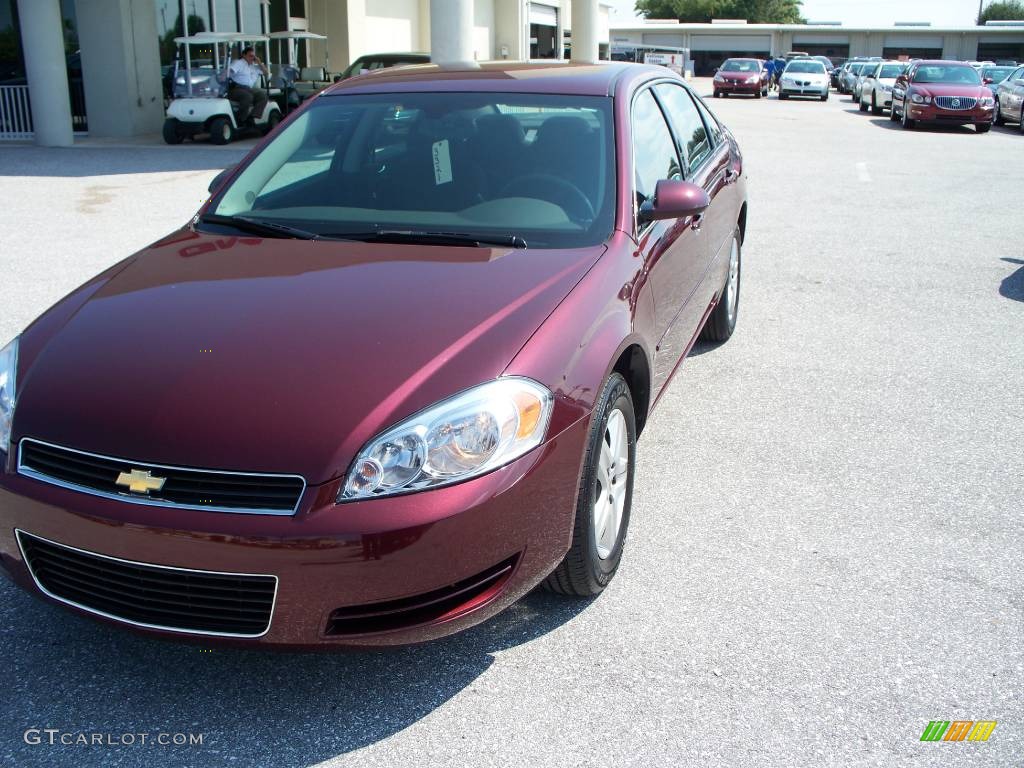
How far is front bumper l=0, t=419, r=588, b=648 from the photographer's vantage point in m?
2.45

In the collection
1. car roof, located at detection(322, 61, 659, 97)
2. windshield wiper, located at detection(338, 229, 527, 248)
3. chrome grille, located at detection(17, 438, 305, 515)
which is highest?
car roof, located at detection(322, 61, 659, 97)

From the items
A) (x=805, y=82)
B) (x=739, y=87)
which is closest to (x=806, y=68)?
(x=805, y=82)

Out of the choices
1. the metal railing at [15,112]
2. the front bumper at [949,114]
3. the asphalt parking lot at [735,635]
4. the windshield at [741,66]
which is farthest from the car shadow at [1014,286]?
the windshield at [741,66]

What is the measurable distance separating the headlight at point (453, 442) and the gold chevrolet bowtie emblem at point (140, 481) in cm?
46

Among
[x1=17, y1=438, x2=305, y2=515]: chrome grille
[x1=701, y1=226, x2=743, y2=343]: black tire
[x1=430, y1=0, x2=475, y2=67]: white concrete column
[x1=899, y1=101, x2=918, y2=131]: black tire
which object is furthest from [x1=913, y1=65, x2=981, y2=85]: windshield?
[x1=17, y1=438, x2=305, y2=515]: chrome grille

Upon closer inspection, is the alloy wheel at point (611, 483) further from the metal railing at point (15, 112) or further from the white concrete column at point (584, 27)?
the white concrete column at point (584, 27)

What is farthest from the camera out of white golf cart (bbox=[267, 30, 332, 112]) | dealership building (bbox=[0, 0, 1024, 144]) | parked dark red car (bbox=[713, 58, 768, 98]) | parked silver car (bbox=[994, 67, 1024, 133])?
parked dark red car (bbox=[713, 58, 768, 98])

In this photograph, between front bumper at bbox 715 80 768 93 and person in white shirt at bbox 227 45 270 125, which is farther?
front bumper at bbox 715 80 768 93

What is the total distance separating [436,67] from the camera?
186 inches

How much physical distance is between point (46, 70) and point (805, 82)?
2927 cm

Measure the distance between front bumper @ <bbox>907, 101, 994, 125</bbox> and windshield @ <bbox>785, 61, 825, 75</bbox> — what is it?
55.3 feet

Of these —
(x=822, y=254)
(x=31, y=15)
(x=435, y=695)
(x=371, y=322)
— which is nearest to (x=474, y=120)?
(x=371, y=322)

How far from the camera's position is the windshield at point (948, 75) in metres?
23.4

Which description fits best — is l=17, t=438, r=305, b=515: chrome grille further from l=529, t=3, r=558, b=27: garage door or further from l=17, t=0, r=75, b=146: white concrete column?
l=529, t=3, r=558, b=27: garage door
